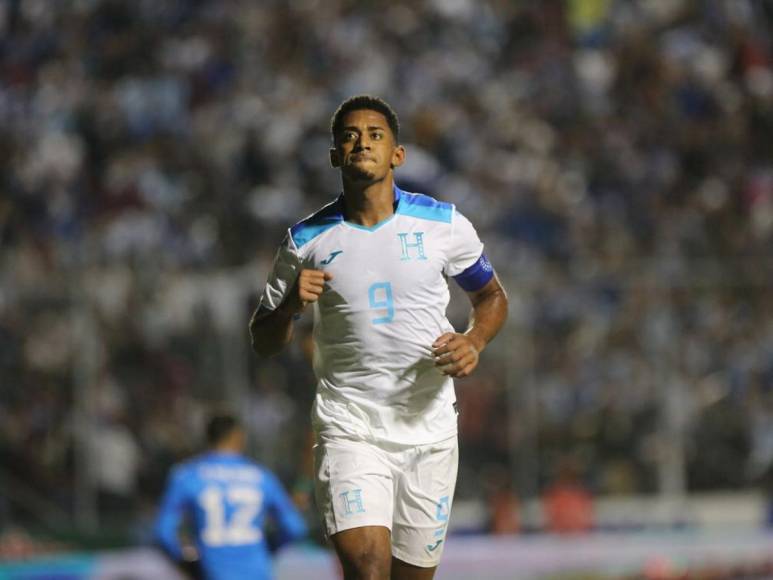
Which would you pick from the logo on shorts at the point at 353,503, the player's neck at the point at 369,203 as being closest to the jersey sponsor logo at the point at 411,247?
the player's neck at the point at 369,203

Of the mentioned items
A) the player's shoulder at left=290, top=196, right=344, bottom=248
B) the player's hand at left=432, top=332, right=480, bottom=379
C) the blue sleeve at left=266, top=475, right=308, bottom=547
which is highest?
the player's shoulder at left=290, top=196, right=344, bottom=248

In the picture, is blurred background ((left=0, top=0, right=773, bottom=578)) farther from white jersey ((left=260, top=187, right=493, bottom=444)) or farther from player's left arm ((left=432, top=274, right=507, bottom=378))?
white jersey ((left=260, top=187, right=493, bottom=444))

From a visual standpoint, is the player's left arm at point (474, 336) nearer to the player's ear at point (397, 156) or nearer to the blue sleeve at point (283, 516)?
the player's ear at point (397, 156)

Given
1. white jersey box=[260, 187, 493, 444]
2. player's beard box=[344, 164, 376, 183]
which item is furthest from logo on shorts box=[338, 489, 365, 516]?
player's beard box=[344, 164, 376, 183]

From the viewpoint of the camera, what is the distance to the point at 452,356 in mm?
5113

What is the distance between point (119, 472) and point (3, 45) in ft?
24.0

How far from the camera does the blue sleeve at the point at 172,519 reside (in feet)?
26.7

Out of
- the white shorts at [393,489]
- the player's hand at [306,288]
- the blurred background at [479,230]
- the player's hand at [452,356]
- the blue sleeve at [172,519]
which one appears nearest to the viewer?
the player's hand at [306,288]

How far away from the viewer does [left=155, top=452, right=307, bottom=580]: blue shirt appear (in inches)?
321

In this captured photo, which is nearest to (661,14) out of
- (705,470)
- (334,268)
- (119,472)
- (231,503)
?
(705,470)

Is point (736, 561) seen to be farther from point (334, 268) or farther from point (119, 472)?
point (334, 268)

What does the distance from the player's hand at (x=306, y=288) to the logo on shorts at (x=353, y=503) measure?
2.21ft

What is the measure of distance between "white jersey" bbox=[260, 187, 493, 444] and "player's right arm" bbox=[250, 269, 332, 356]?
0.08 m

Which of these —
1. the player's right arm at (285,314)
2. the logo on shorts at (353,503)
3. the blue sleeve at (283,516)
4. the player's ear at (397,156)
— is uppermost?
the player's ear at (397,156)
